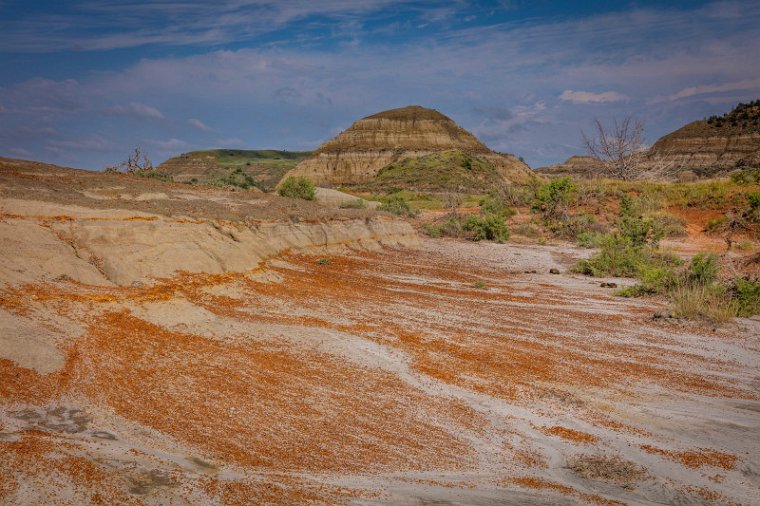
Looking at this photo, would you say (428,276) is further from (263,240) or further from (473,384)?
(473,384)

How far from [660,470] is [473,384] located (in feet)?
8.66

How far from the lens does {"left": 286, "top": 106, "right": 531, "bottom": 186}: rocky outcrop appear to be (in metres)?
86.7

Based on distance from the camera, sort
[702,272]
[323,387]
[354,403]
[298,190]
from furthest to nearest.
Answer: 1. [298,190]
2. [702,272]
3. [323,387]
4. [354,403]

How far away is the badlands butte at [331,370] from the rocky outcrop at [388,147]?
69.1 metres

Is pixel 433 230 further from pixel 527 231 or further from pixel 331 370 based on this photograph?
pixel 331 370

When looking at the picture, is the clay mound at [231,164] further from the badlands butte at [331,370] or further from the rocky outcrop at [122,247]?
the badlands butte at [331,370]

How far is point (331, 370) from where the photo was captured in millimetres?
8055

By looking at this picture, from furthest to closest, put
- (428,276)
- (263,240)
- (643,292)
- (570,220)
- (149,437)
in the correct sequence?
(570,220), (428,276), (263,240), (643,292), (149,437)

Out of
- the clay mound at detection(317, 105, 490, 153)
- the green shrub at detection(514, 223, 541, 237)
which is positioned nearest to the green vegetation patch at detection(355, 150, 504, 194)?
the clay mound at detection(317, 105, 490, 153)

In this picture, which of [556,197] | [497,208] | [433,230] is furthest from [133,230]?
[497,208]

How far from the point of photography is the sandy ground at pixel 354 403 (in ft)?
16.5

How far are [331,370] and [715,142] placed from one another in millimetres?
82198

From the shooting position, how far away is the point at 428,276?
17.4 m

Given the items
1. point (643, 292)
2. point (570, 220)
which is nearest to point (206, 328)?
point (643, 292)
